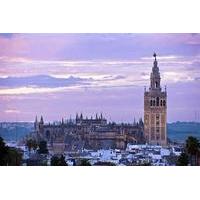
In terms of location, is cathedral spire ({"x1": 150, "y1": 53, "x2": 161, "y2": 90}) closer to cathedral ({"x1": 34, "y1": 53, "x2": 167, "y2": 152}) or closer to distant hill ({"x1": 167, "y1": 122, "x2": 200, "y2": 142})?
cathedral ({"x1": 34, "y1": 53, "x2": 167, "y2": 152})

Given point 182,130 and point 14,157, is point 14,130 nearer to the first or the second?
point 14,157

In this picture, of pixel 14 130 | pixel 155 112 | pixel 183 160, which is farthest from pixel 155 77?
pixel 14 130

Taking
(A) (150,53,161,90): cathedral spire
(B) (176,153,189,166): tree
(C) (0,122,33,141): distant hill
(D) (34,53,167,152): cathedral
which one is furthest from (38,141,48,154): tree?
(B) (176,153,189,166): tree

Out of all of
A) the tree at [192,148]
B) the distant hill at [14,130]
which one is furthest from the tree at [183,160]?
the distant hill at [14,130]

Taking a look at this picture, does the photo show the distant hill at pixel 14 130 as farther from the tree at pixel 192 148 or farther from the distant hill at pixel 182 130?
the tree at pixel 192 148

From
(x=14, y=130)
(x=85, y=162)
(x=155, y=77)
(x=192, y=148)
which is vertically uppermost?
(x=155, y=77)
